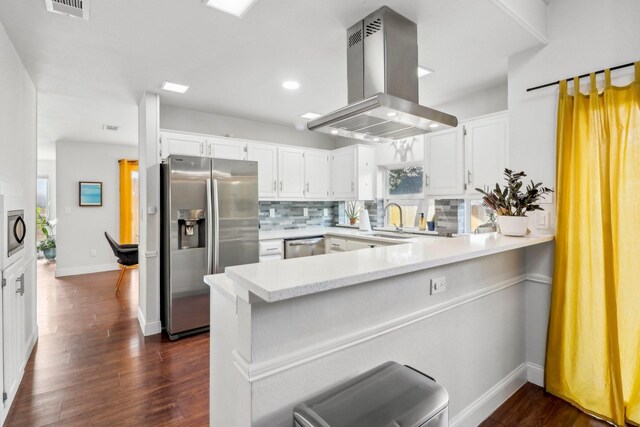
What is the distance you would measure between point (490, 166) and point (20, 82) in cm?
399

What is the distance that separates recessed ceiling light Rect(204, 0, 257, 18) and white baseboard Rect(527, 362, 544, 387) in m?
2.99

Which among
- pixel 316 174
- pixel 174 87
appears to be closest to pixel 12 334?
pixel 174 87

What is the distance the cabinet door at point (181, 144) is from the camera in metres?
3.50

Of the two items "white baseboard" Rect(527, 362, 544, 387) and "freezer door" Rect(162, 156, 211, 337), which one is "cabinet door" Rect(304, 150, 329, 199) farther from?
"white baseboard" Rect(527, 362, 544, 387)

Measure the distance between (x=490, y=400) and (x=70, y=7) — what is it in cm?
339

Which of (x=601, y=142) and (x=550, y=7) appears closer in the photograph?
(x=601, y=142)

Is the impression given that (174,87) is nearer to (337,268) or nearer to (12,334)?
(12,334)

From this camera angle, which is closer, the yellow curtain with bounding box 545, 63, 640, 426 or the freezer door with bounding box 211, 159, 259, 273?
the yellow curtain with bounding box 545, 63, 640, 426

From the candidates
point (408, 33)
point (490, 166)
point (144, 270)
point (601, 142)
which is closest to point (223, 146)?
point (144, 270)

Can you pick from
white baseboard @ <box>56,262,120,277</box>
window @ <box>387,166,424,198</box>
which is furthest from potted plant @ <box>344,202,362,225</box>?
white baseboard @ <box>56,262,120,277</box>

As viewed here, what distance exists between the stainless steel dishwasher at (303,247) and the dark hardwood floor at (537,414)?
2593mm

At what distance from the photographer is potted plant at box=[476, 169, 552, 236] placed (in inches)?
85.0

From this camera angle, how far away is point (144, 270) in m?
3.39

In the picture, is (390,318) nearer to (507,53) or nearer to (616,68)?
(616,68)
